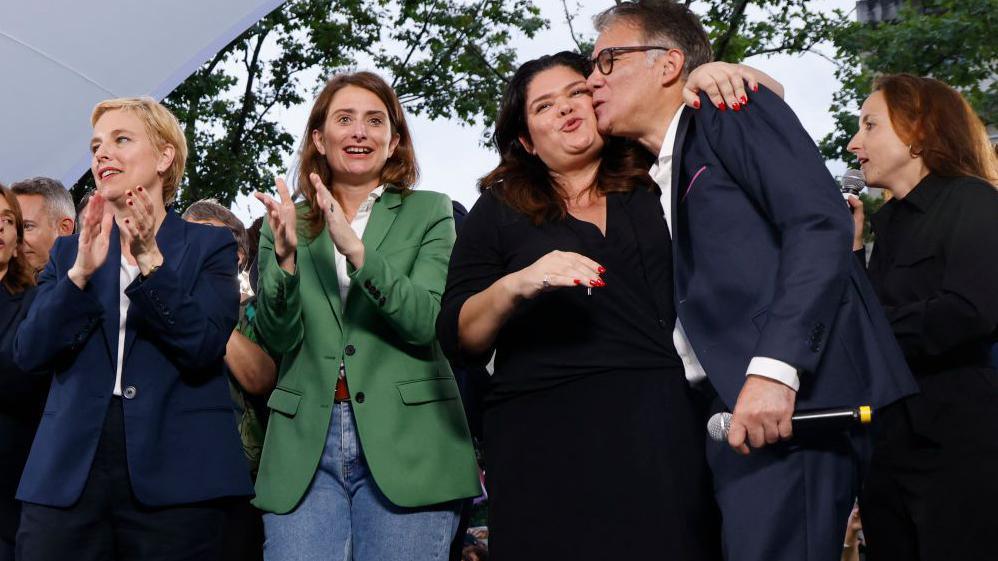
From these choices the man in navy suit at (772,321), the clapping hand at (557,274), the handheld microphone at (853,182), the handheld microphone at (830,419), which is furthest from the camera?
the handheld microphone at (853,182)

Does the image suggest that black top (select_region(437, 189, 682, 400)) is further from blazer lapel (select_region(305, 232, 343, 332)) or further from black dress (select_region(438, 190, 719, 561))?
blazer lapel (select_region(305, 232, 343, 332))

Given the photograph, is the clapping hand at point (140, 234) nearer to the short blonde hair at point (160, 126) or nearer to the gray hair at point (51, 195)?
the short blonde hair at point (160, 126)

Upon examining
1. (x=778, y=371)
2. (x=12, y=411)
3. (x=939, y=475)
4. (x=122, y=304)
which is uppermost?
(x=122, y=304)

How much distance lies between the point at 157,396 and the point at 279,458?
1.41 ft

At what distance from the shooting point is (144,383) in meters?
3.35

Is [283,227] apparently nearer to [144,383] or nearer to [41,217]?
[144,383]

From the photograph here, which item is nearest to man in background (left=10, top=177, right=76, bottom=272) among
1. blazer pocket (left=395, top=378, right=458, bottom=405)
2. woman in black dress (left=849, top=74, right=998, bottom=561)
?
blazer pocket (left=395, top=378, right=458, bottom=405)

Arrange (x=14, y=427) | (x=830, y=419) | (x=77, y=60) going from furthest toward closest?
(x=77, y=60), (x=14, y=427), (x=830, y=419)

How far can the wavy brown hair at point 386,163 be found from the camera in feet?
13.0

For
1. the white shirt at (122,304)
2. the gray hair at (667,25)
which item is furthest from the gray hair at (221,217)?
the gray hair at (667,25)

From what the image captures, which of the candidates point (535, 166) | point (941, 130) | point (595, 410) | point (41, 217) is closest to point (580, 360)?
point (595, 410)

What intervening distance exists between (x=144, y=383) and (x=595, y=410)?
1.35m

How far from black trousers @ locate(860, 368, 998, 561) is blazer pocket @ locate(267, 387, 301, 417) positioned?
1.88 metres

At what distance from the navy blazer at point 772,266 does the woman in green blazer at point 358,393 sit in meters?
0.99
